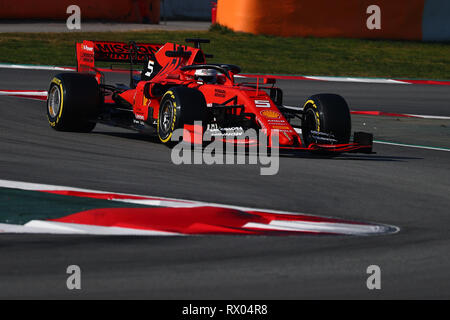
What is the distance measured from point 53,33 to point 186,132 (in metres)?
16.8

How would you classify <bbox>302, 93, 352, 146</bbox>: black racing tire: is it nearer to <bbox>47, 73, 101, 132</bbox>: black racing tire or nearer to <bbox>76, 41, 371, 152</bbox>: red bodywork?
<bbox>76, 41, 371, 152</bbox>: red bodywork

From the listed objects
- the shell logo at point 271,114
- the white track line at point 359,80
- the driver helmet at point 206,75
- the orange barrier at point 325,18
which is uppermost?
the orange barrier at point 325,18

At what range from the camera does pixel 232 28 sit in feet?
82.7

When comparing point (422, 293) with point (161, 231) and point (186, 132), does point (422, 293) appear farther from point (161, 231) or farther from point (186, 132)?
point (186, 132)

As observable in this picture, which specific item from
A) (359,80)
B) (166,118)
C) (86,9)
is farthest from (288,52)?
(166,118)

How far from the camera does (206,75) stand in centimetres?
967

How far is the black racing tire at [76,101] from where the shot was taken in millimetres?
10086

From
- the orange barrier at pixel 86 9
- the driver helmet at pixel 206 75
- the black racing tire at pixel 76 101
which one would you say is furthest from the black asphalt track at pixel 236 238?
the orange barrier at pixel 86 9

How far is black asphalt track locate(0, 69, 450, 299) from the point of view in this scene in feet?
14.8

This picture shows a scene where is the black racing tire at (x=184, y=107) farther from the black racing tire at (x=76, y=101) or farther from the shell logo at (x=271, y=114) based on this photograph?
the black racing tire at (x=76, y=101)

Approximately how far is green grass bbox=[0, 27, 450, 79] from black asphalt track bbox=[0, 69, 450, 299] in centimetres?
964

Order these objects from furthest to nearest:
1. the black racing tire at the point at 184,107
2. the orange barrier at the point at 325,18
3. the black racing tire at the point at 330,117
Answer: the orange barrier at the point at 325,18 < the black racing tire at the point at 330,117 < the black racing tire at the point at 184,107

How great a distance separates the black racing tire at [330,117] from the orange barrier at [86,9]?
21498 millimetres

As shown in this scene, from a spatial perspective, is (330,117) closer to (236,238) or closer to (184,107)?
(184,107)
